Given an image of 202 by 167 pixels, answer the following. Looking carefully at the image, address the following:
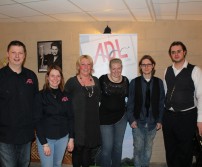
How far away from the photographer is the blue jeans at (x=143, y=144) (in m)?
2.93

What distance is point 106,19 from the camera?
3.91 meters

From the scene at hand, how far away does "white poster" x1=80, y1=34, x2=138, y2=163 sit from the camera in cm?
373

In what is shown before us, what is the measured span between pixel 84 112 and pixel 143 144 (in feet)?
2.90

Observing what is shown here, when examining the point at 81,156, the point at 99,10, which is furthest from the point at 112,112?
the point at 99,10

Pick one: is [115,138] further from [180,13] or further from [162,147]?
[180,13]

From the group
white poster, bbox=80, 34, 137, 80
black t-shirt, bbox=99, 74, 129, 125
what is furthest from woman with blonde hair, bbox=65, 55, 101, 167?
white poster, bbox=80, 34, 137, 80

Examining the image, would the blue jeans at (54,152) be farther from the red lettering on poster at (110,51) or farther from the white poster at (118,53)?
the red lettering on poster at (110,51)

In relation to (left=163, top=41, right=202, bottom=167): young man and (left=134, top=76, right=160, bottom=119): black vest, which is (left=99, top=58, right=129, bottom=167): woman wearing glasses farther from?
(left=163, top=41, right=202, bottom=167): young man

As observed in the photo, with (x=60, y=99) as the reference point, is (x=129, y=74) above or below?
above

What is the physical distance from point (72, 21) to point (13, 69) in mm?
2182

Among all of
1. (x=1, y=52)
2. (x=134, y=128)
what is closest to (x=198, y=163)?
(x=134, y=128)

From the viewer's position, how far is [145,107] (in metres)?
2.90

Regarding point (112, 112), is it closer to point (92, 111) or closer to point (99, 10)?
point (92, 111)

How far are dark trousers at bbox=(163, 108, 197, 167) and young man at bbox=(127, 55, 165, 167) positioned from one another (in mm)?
138
